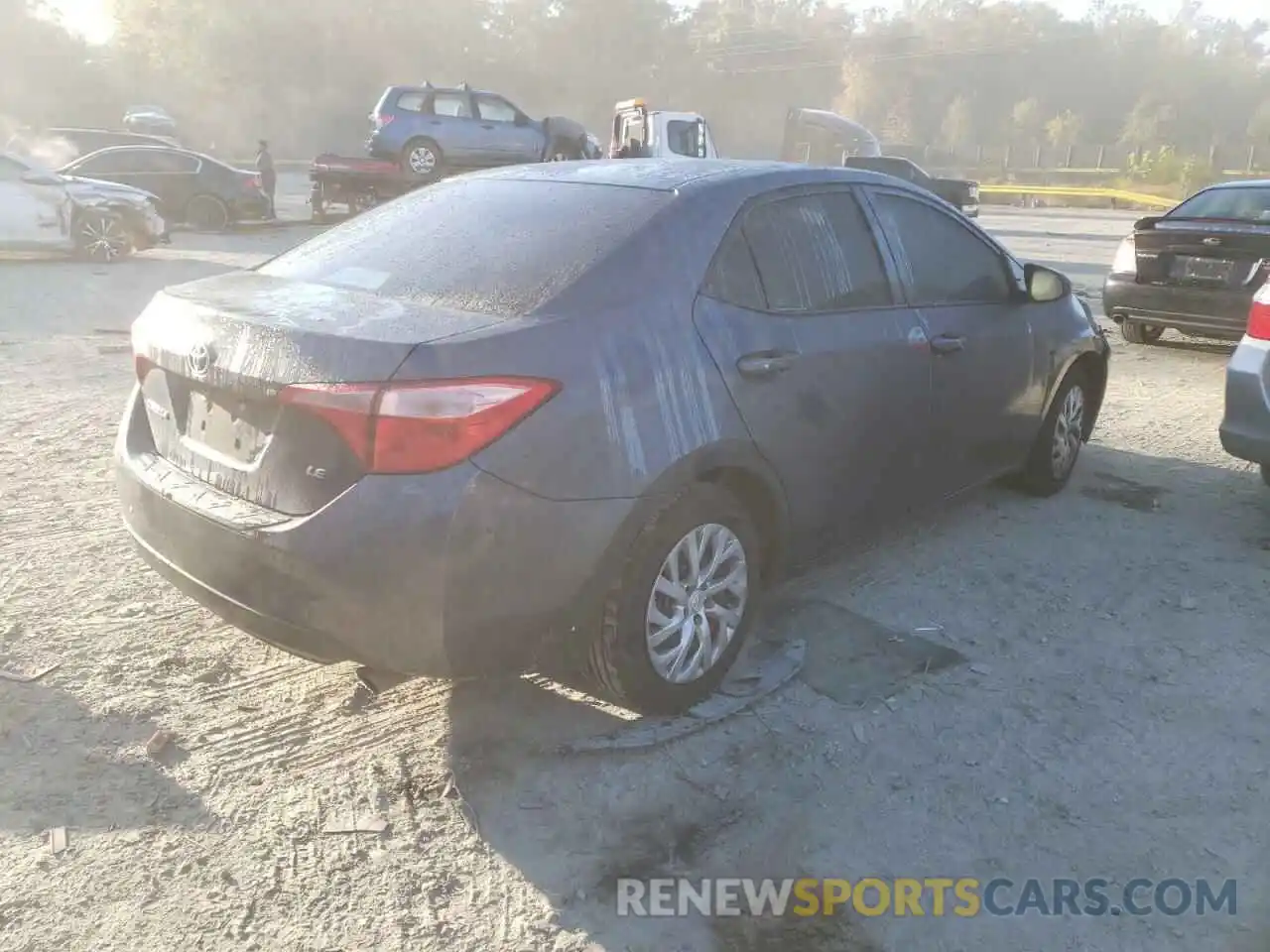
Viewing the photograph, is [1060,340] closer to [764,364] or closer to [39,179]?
[764,364]

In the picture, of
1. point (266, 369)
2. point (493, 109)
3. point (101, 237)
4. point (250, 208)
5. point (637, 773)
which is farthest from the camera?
point (493, 109)

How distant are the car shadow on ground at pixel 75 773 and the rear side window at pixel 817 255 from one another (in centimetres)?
229

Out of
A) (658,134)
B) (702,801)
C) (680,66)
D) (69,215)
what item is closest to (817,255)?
(702,801)

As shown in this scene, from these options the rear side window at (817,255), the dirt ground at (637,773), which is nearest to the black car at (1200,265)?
the dirt ground at (637,773)

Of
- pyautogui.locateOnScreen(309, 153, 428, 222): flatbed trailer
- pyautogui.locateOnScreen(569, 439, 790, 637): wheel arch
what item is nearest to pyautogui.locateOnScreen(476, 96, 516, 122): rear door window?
pyautogui.locateOnScreen(309, 153, 428, 222): flatbed trailer

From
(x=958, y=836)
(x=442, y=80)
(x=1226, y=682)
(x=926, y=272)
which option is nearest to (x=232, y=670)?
(x=958, y=836)

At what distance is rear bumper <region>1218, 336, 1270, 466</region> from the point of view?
486 centimetres

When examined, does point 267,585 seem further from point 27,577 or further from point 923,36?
point 923,36

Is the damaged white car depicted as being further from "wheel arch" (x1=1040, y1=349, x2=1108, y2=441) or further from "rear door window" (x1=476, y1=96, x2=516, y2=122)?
"wheel arch" (x1=1040, y1=349, x2=1108, y2=441)

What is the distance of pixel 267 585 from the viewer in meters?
2.77

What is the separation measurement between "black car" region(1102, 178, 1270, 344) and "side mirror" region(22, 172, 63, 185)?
39.5ft

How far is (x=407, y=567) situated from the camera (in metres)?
2.62

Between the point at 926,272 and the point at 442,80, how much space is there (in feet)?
213

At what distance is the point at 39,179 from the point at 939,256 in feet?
41.2
